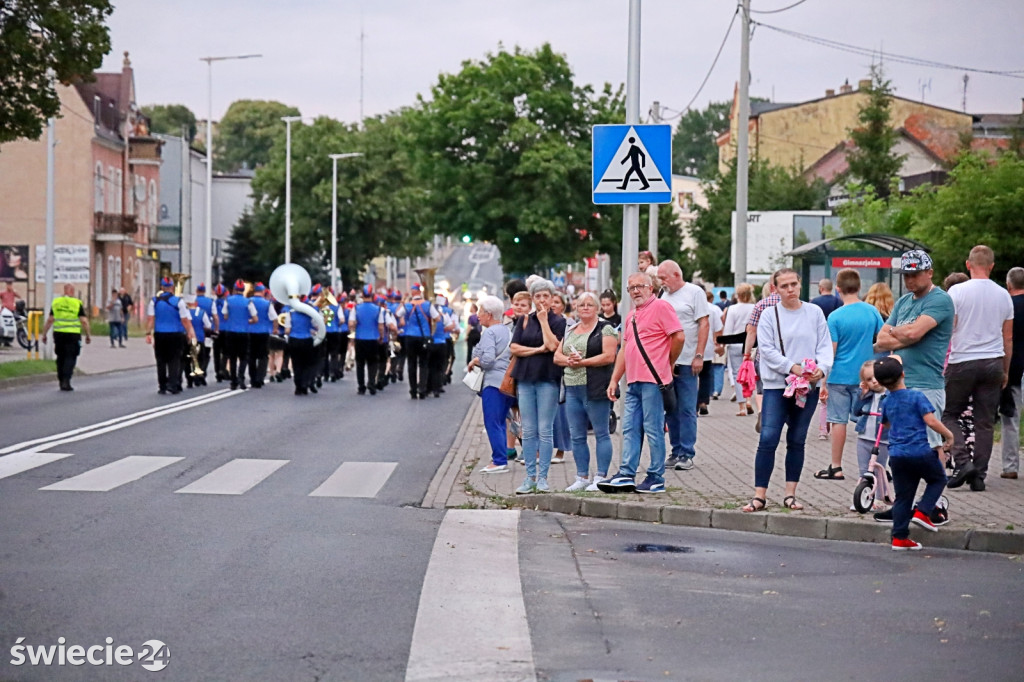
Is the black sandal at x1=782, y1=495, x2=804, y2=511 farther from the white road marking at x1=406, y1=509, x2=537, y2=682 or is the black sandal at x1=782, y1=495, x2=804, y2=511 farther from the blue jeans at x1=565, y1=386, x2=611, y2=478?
the white road marking at x1=406, y1=509, x2=537, y2=682

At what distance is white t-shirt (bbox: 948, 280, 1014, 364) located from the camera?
12.2 m

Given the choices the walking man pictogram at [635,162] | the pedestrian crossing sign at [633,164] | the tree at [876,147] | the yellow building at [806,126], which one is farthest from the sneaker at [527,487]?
the yellow building at [806,126]

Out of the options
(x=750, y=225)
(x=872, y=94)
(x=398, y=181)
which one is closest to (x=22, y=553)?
(x=750, y=225)

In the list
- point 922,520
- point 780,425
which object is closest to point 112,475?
point 780,425

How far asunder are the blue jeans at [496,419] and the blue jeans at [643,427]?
2354 millimetres

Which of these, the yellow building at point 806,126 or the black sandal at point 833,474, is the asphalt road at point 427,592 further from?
the yellow building at point 806,126

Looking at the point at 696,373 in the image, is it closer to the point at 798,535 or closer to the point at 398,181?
the point at 798,535

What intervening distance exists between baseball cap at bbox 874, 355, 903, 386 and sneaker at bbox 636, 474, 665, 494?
2654 millimetres

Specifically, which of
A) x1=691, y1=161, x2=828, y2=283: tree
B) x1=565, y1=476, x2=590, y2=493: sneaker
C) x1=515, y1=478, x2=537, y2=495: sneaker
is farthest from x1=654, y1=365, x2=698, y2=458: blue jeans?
x1=691, y1=161, x2=828, y2=283: tree

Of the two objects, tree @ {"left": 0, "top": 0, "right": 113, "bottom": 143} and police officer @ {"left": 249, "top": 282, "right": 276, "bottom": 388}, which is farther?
police officer @ {"left": 249, "top": 282, "right": 276, "bottom": 388}

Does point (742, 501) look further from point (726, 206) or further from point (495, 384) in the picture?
point (726, 206)

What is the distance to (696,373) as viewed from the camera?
13836mm

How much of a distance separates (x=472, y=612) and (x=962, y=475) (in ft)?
19.6

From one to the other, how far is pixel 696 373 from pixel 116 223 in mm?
53531
